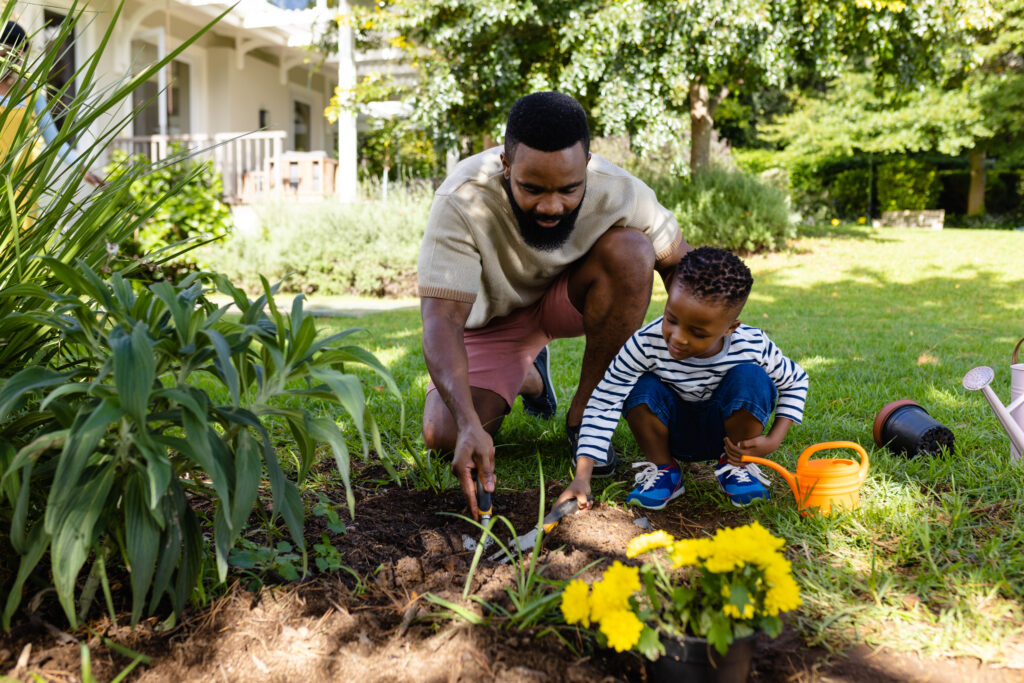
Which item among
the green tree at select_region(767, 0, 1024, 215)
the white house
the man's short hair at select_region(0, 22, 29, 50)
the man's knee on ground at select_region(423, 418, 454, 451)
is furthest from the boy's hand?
the green tree at select_region(767, 0, 1024, 215)

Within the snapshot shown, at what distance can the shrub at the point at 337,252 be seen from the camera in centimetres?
866

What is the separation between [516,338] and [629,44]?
6.86 m

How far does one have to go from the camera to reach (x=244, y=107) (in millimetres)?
13547

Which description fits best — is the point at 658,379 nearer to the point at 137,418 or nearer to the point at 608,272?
the point at 608,272

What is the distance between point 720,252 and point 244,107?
13167 mm

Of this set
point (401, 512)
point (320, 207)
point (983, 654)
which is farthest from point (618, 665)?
point (320, 207)

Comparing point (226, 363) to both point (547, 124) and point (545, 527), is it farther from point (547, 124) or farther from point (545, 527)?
point (547, 124)

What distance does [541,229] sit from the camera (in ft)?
8.76

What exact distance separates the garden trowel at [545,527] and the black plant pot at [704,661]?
1.85 ft

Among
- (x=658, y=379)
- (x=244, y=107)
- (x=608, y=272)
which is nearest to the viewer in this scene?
(x=658, y=379)

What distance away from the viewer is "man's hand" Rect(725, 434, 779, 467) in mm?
2133

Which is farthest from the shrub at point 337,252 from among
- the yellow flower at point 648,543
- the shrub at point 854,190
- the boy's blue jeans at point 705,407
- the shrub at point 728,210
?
the shrub at point 854,190

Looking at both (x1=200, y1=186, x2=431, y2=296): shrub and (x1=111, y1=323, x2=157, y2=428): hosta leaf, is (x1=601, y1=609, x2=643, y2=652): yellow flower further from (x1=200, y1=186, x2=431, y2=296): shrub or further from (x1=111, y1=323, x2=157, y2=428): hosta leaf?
(x1=200, y1=186, x2=431, y2=296): shrub

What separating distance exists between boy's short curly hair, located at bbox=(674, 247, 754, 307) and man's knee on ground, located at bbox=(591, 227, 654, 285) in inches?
23.5
